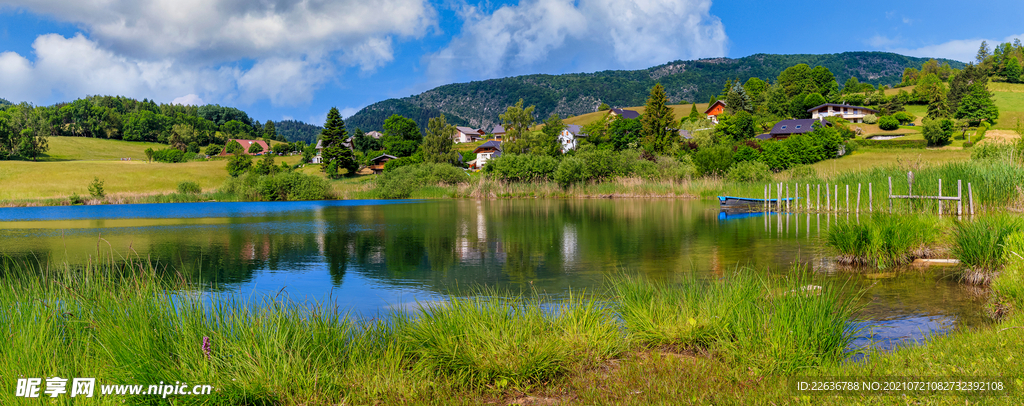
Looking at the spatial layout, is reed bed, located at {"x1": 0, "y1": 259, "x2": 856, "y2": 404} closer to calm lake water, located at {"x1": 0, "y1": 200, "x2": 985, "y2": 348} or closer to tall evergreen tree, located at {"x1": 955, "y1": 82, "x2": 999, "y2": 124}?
calm lake water, located at {"x1": 0, "y1": 200, "x2": 985, "y2": 348}

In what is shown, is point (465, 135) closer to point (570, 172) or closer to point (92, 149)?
point (92, 149)

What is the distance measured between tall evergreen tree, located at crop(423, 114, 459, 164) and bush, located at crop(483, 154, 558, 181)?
21478mm

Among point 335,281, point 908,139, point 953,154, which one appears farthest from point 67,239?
point 908,139

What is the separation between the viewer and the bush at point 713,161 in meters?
59.4

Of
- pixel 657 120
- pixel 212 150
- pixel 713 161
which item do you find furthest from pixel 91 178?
pixel 713 161

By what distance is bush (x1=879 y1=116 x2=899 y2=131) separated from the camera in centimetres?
8288

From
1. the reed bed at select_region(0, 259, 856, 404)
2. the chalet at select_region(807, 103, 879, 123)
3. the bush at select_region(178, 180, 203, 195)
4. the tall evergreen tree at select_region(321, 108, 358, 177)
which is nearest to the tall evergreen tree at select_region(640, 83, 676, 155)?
the chalet at select_region(807, 103, 879, 123)

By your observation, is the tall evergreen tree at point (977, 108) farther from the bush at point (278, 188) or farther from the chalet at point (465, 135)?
the chalet at point (465, 135)

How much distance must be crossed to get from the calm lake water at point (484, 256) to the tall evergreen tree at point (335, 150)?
5827 centimetres

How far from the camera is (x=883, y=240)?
13.1m

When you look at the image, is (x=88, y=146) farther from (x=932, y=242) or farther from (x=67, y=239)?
(x=932, y=242)

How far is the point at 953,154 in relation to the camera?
60.5 metres

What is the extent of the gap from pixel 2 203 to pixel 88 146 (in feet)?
204

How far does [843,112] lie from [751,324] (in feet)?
347
